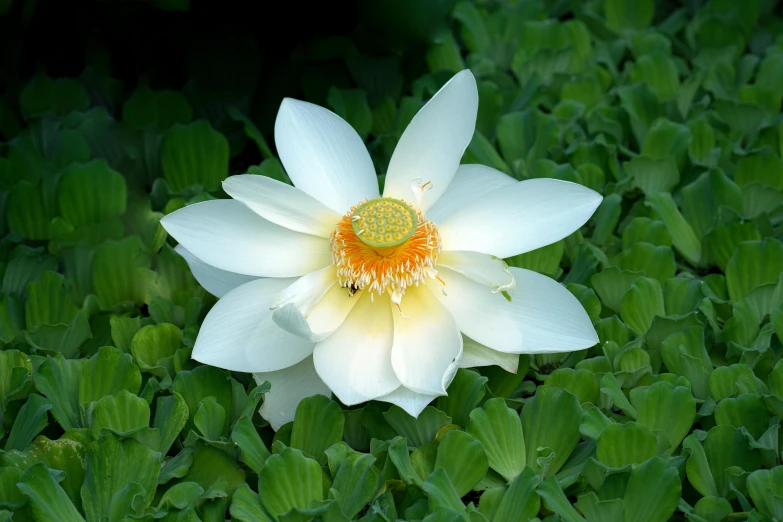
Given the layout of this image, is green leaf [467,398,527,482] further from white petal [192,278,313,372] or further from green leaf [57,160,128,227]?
green leaf [57,160,128,227]

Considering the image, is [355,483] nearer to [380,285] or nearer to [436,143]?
[380,285]

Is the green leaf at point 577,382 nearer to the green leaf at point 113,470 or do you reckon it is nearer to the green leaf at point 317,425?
the green leaf at point 317,425

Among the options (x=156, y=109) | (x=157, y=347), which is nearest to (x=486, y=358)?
(x=157, y=347)

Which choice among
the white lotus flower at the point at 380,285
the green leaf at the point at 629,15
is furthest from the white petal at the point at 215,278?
the green leaf at the point at 629,15

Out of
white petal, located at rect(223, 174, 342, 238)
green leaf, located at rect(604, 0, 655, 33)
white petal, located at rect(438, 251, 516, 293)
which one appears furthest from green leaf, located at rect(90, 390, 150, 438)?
green leaf, located at rect(604, 0, 655, 33)

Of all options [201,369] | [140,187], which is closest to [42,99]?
[140,187]

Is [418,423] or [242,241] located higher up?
[242,241]
